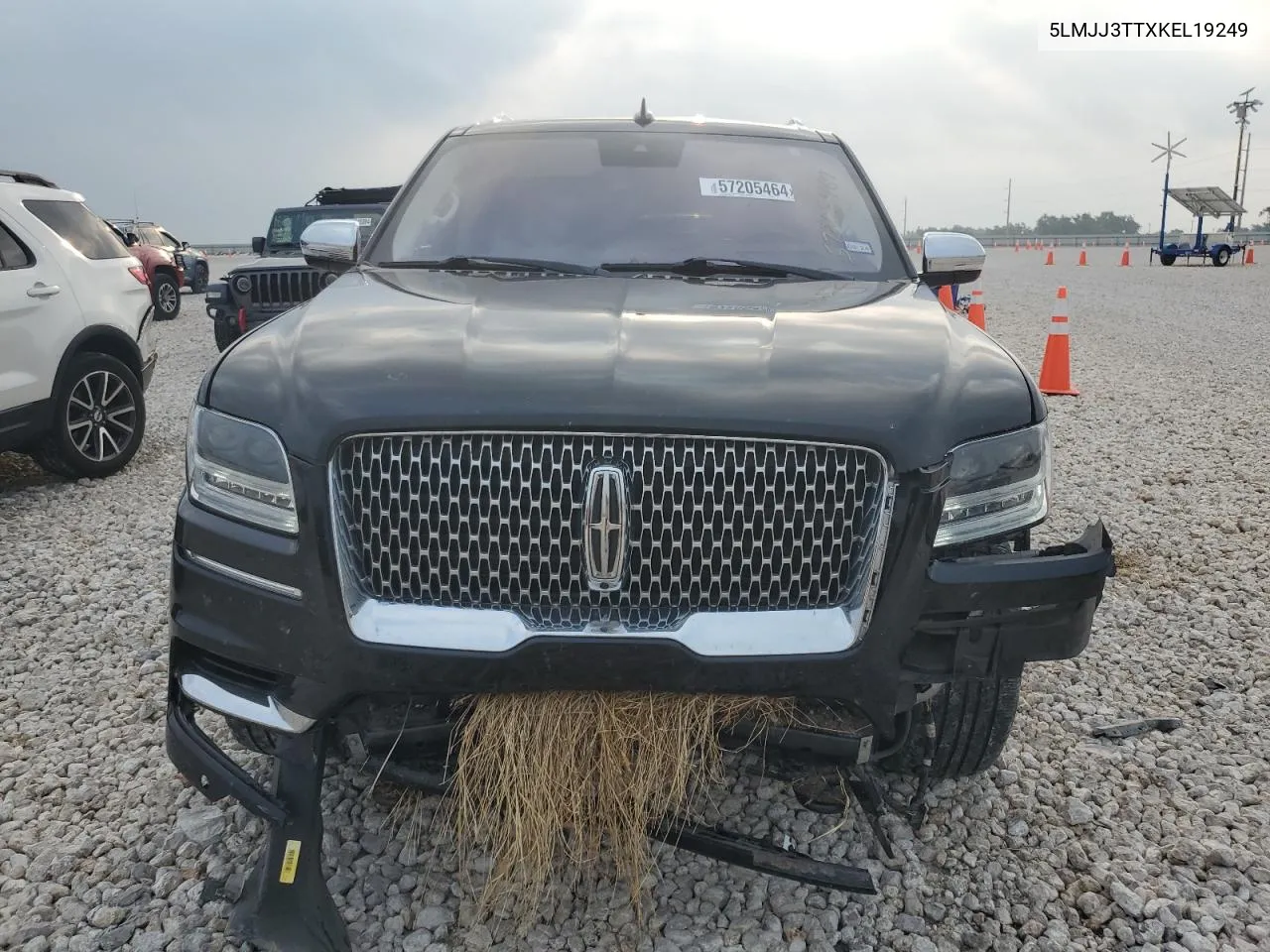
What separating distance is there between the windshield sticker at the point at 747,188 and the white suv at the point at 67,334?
4.36 m

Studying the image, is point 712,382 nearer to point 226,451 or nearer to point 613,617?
point 613,617

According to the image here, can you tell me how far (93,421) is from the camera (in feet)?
21.5

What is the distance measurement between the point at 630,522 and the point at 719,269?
4.48 ft

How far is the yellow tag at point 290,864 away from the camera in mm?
2256

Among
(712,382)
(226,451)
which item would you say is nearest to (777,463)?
(712,382)

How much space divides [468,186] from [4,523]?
3.79 meters

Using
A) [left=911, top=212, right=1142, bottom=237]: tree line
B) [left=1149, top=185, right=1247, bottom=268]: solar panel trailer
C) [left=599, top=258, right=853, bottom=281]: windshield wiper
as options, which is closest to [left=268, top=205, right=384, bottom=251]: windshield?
[left=599, top=258, right=853, bottom=281]: windshield wiper

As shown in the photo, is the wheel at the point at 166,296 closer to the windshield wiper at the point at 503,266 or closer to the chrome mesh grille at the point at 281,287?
the chrome mesh grille at the point at 281,287

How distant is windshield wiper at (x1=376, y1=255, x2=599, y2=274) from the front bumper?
1267mm

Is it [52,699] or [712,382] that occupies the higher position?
[712,382]

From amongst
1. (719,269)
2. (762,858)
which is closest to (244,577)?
(762,858)

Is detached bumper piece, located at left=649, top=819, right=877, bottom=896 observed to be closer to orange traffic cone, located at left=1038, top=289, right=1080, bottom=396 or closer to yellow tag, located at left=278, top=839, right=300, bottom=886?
yellow tag, located at left=278, top=839, right=300, bottom=886

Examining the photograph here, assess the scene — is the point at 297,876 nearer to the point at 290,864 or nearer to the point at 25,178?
the point at 290,864

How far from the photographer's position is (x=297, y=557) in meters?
2.11
